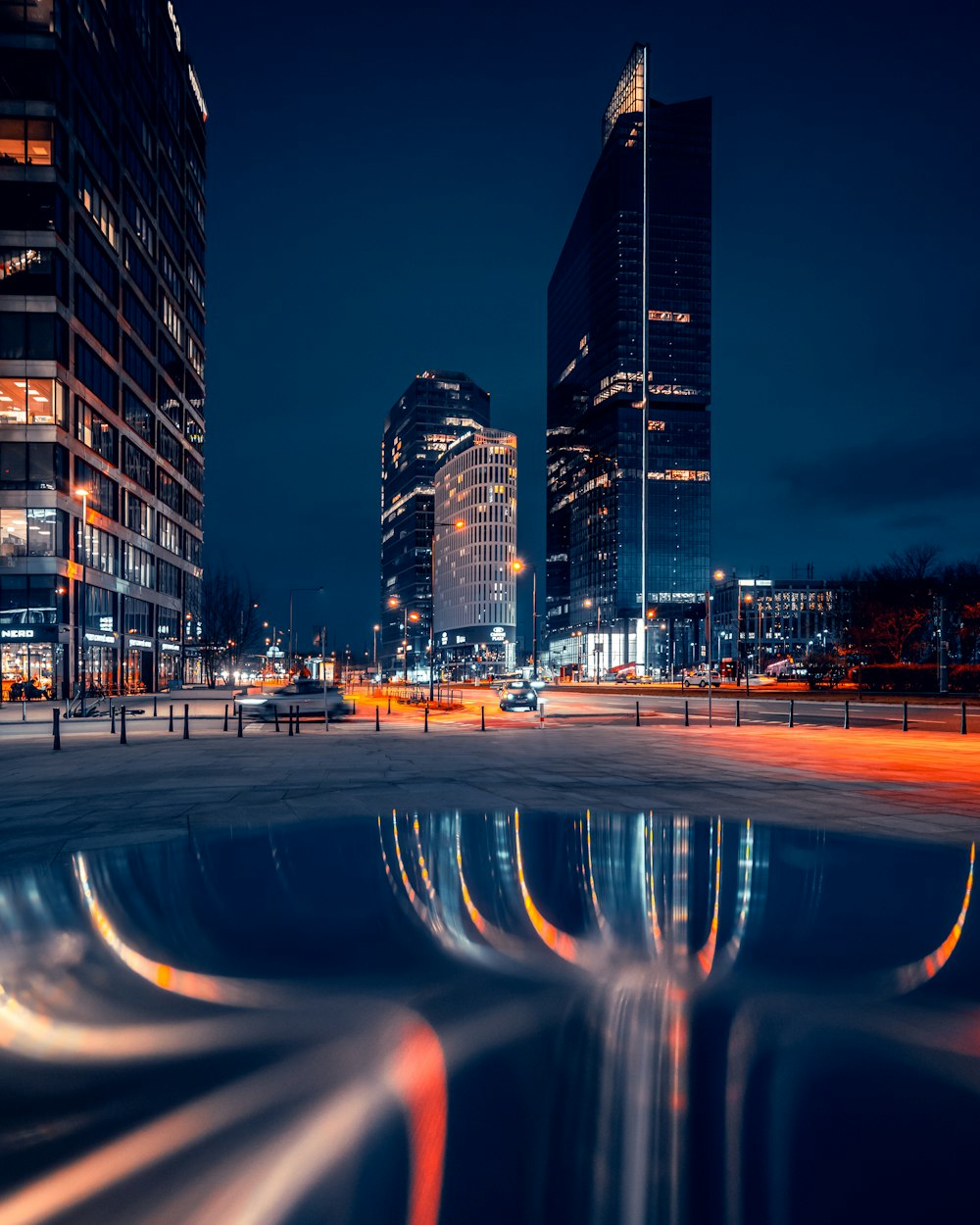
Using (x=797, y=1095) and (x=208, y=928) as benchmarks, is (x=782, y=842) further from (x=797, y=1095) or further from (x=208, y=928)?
(x=208, y=928)

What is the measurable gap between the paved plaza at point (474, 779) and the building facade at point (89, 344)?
3027 centimetres

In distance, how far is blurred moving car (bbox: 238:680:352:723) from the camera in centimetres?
3369

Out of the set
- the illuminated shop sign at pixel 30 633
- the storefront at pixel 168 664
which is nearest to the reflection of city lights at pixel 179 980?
the illuminated shop sign at pixel 30 633

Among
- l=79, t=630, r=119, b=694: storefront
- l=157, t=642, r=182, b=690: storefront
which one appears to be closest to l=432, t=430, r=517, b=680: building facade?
l=157, t=642, r=182, b=690: storefront

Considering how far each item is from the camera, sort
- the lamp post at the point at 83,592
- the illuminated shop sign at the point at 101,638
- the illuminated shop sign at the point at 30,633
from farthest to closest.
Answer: the illuminated shop sign at the point at 101,638, the lamp post at the point at 83,592, the illuminated shop sign at the point at 30,633

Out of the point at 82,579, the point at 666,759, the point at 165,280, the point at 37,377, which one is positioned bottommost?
the point at 666,759

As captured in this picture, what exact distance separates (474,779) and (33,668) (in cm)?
4819

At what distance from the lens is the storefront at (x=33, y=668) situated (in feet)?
165

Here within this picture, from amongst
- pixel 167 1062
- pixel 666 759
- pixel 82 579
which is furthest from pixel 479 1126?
pixel 82 579

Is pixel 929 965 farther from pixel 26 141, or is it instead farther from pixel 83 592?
pixel 26 141

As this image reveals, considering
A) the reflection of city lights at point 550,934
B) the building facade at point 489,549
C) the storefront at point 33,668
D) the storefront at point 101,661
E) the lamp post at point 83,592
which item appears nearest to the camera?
the reflection of city lights at point 550,934

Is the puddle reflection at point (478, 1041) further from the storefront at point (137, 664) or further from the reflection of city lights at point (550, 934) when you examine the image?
the storefront at point (137, 664)

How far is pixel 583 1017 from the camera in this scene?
4543 mm

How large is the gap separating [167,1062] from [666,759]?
15.1 metres
